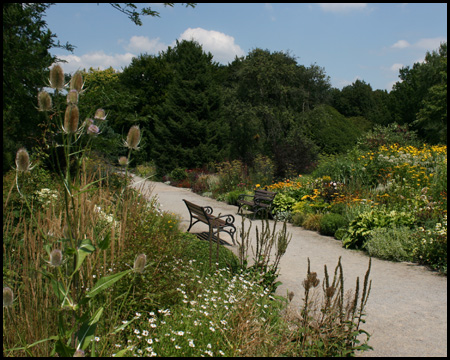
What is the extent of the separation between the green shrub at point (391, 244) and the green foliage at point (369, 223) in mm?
199

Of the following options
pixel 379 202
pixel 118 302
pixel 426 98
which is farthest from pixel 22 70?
pixel 426 98

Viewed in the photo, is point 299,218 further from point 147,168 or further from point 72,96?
point 147,168

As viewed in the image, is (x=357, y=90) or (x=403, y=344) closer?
(x=403, y=344)

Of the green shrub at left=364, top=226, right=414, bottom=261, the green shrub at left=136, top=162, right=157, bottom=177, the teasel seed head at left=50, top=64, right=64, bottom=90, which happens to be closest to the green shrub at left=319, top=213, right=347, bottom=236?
the green shrub at left=364, top=226, right=414, bottom=261

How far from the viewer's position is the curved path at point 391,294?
3.67 m

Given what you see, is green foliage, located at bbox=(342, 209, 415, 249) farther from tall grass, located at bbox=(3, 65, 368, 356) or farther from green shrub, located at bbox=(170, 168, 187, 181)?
green shrub, located at bbox=(170, 168, 187, 181)

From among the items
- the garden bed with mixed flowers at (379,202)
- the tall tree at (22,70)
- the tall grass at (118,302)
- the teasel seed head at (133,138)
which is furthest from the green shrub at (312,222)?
the teasel seed head at (133,138)

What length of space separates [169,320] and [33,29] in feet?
19.3

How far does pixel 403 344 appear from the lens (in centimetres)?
364

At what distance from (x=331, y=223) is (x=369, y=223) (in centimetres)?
105

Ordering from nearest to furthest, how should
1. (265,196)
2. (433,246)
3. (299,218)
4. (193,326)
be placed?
(193,326), (433,246), (299,218), (265,196)

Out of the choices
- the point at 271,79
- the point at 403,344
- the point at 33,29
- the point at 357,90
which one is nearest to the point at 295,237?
the point at 403,344

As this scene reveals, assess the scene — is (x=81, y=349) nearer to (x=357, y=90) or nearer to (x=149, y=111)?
(x=149, y=111)

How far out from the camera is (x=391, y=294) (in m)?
4.95
